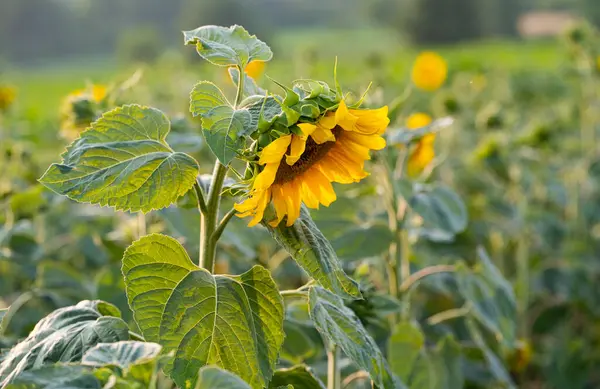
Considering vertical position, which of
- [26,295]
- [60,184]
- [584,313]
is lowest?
[584,313]

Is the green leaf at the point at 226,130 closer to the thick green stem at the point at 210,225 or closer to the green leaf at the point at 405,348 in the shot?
the thick green stem at the point at 210,225

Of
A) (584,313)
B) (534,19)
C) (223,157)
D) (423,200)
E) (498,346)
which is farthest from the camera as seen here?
(534,19)

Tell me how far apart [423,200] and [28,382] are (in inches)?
32.5

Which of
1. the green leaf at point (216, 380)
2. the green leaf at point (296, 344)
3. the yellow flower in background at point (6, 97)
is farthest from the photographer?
the yellow flower in background at point (6, 97)

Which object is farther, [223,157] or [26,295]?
[26,295]

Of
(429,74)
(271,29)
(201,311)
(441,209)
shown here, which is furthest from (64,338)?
(271,29)

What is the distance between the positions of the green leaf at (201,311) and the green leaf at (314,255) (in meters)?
0.04

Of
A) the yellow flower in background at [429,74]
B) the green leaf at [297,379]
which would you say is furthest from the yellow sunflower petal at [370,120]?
the yellow flower in background at [429,74]

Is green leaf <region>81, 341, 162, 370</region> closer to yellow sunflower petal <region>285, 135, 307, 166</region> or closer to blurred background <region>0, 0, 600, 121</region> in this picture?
yellow sunflower petal <region>285, 135, 307, 166</region>

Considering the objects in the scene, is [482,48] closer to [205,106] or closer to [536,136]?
[536,136]

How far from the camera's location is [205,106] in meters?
0.67

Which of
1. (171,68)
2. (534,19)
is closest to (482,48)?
(534,19)

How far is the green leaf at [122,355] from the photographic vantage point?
1.65 ft

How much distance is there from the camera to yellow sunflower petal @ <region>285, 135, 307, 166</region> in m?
0.64
